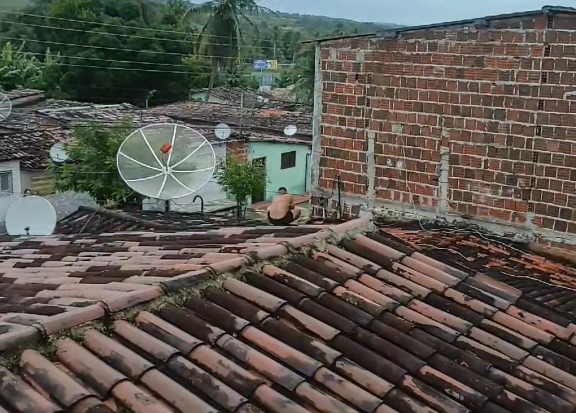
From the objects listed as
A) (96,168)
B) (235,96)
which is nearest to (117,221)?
(96,168)

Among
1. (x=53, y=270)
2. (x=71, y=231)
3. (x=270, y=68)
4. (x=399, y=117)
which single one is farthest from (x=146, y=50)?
(x=53, y=270)

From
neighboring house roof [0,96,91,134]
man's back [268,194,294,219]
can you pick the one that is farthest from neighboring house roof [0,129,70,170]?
man's back [268,194,294,219]

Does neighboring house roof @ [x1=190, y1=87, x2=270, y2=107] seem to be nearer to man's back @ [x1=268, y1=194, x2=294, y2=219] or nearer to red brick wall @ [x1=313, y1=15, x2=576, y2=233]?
red brick wall @ [x1=313, y1=15, x2=576, y2=233]

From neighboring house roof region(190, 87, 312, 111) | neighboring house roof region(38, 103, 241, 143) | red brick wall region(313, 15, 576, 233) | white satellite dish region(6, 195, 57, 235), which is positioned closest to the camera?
red brick wall region(313, 15, 576, 233)

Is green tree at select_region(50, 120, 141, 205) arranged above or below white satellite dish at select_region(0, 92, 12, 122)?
below

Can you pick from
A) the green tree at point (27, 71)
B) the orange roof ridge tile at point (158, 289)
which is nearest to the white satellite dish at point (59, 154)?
the orange roof ridge tile at point (158, 289)

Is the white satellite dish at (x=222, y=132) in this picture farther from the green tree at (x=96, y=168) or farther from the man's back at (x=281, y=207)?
the man's back at (x=281, y=207)
